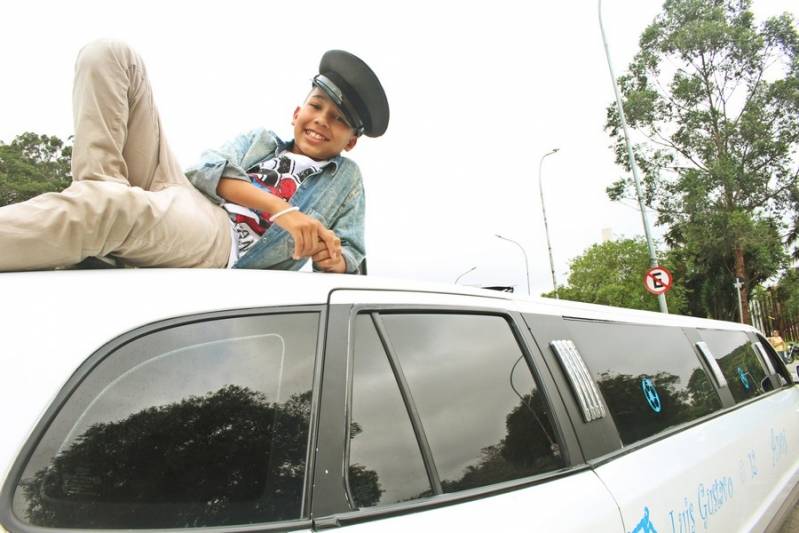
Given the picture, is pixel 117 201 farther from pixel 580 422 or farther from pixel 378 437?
pixel 580 422

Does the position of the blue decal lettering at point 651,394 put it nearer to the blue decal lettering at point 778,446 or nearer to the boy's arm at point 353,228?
the boy's arm at point 353,228

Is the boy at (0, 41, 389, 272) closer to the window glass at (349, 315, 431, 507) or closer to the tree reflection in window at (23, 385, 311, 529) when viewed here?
the tree reflection in window at (23, 385, 311, 529)

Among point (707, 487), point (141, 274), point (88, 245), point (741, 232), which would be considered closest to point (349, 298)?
point (141, 274)

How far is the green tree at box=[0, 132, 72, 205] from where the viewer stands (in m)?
22.8

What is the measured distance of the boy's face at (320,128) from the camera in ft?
9.09

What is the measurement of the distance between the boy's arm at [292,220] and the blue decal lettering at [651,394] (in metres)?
A: 1.42

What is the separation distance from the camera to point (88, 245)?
1.40 meters

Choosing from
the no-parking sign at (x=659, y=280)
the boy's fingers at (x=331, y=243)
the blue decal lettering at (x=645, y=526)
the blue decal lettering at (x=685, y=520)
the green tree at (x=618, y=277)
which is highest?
the green tree at (x=618, y=277)

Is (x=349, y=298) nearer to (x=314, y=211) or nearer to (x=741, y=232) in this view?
(x=314, y=211)

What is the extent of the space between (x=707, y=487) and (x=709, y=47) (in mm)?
25769

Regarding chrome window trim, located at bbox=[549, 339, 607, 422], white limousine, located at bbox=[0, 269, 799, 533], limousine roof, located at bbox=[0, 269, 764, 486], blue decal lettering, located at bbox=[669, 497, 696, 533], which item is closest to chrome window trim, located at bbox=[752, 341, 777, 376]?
blue decal lettering, located at bbox=[669, 497, 696, 533]

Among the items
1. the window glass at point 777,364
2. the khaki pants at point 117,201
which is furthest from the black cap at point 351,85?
the window glass at point 777,364

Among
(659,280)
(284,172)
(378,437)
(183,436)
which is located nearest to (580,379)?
(378,437)

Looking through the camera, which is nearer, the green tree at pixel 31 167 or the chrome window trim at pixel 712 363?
the chrome window trim at pixel 712 363
